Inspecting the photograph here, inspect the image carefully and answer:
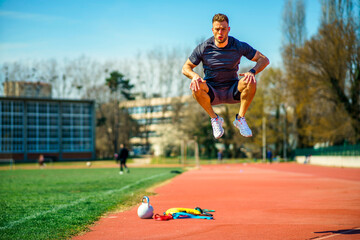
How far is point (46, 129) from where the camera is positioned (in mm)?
70062

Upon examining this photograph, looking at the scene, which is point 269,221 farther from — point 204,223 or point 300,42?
point 300,42

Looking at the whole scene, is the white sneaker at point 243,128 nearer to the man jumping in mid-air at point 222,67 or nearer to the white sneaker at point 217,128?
the white sneaker at point 217,128

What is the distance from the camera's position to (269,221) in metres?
9.26

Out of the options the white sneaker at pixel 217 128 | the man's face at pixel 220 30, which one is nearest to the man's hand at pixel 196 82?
the man's face at pixel 220 30

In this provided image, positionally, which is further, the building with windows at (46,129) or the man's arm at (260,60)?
the building with windows at (46,129)

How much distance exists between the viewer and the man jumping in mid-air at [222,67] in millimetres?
7047

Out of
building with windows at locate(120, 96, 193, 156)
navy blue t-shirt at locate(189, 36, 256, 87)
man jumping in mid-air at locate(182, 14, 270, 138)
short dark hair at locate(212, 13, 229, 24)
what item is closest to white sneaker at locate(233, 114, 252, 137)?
man jumping in mid-air at locate(182, 14, 270, 138)

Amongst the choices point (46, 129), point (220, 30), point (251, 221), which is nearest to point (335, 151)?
point (251, 221)

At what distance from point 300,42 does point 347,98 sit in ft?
48.0

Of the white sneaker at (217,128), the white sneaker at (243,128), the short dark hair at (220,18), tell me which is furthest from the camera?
the white sneaker at (217,128)

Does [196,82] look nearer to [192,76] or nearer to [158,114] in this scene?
[192,76]

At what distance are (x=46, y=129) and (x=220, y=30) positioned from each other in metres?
67.6

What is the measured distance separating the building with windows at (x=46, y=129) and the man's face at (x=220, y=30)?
65342 mm

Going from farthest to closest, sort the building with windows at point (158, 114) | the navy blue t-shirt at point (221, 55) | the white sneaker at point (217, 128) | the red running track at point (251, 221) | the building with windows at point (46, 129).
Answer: the building with windows at point (158, 114) < the building with windows at point (46, 129) < the white sneaker at point (217, 128) < the red running track at point (251, 221) < the navy blue t-shirt at point (221, 55)
